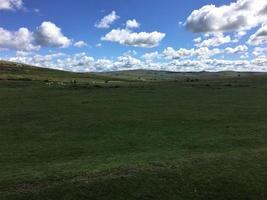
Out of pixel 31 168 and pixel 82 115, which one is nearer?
pixel 31 168

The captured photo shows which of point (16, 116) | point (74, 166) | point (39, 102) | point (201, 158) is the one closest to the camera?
point (74, 166)

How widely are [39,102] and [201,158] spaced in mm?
30901

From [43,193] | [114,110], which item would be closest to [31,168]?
[43,193]

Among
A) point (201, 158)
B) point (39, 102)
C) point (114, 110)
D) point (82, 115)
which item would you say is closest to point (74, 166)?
point (201, 158)

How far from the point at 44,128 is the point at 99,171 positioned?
13.5 m

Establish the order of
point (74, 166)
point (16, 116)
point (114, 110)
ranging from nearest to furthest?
point (74, 166) < point (16, 116) < point (114, 110)

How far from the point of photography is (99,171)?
15.9m

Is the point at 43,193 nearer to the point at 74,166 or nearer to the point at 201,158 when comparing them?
the point at 74,166

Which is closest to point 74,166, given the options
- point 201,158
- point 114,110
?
point 201,158

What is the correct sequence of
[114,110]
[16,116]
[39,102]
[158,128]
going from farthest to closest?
[39,102], [114,110], [16,116], [158,128]

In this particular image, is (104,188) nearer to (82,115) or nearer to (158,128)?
(158,128)

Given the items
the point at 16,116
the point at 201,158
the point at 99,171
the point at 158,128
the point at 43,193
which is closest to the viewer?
the point at 43,193

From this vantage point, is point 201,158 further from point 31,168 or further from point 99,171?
point 31,168

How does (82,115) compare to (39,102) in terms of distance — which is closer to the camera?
(82,115)
